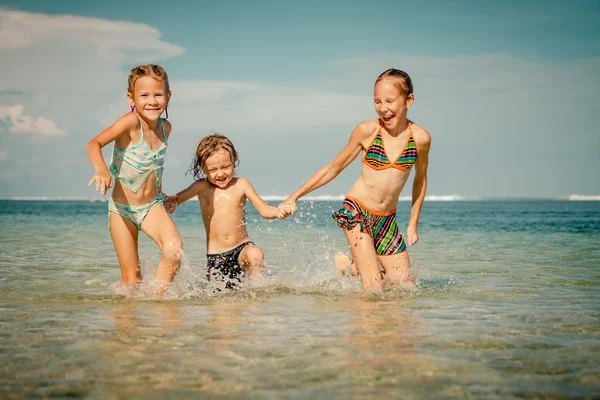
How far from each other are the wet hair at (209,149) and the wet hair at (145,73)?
0.78 m

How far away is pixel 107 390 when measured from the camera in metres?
2.45

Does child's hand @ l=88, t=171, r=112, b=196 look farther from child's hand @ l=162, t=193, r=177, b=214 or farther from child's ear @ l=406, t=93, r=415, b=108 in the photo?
child's ear @ l=406, t=93, r=415, b=108

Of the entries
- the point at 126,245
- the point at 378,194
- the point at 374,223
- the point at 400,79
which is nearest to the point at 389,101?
the point at 400,79

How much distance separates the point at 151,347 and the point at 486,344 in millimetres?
1861

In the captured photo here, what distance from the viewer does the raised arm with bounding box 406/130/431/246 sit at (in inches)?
202

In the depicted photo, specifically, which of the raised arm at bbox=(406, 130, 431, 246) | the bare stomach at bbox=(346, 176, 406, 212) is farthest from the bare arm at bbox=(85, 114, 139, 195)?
the raised arm at bbox=(406, 130, 431, 246)

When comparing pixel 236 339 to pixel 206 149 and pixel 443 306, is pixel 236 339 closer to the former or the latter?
pixel 443 306

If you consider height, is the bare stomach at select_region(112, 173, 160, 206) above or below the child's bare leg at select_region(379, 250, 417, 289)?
above

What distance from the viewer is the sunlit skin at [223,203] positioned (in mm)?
5527

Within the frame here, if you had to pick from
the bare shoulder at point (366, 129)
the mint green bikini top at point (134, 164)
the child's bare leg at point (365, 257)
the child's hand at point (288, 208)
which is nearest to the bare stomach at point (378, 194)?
the child's bare leg at point (365, 257)

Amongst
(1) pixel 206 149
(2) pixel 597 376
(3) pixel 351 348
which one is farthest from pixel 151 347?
(1) pixel 206 149

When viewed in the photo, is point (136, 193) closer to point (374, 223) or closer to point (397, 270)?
point (374, 223)

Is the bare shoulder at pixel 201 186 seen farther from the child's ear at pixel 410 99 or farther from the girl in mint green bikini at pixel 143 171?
the child's ear at pixel 410 99

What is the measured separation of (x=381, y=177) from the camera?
5086mm
